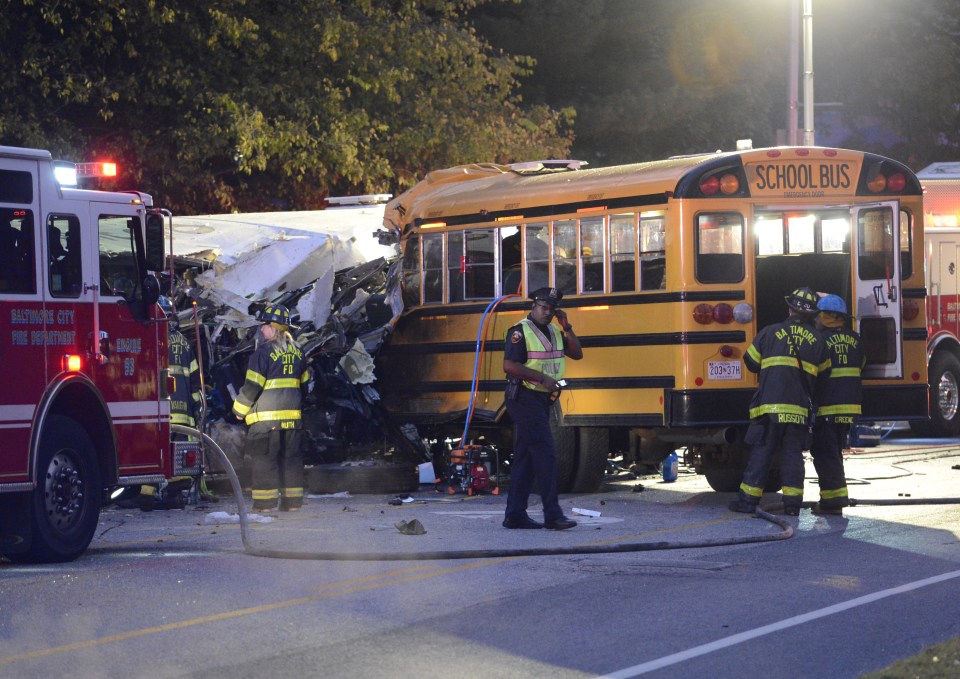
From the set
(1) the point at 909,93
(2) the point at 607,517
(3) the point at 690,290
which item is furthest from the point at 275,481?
(1) the point at 909,93

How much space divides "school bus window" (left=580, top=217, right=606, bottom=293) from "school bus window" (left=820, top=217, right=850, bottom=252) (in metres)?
2.02

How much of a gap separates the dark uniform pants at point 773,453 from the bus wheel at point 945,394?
830cm

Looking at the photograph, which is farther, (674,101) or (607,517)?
(674,101)

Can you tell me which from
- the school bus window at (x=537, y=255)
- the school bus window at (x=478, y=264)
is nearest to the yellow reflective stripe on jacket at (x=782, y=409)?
the school bus window at (x=537, y=255)

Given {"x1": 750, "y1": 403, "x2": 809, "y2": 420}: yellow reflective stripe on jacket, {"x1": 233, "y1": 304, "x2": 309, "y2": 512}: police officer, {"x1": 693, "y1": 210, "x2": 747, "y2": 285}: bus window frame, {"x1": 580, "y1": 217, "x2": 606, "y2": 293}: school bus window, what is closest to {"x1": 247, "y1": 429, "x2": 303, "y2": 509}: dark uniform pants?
{"x1": 233, "y1": 304, "x2": 309, "y2": 512}: police officer

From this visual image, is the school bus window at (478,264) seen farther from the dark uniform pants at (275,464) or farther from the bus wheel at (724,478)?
the bus wheel at (724,478)

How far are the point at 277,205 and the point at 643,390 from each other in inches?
499

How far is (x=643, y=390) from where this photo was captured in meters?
13.5

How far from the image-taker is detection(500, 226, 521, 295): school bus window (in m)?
14.9

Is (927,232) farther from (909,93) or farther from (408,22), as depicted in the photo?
(909,93)

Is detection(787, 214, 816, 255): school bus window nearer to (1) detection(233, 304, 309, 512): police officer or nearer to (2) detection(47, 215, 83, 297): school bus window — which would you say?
(1) detection(233, 304, 309, 512): police officer

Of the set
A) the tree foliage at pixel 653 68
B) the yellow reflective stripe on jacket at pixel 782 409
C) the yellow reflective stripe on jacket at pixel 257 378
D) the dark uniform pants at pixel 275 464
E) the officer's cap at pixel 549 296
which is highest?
the tree foliage at pixel 653 68

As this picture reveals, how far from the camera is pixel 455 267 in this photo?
50.5 feet

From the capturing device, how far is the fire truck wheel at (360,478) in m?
15.1
